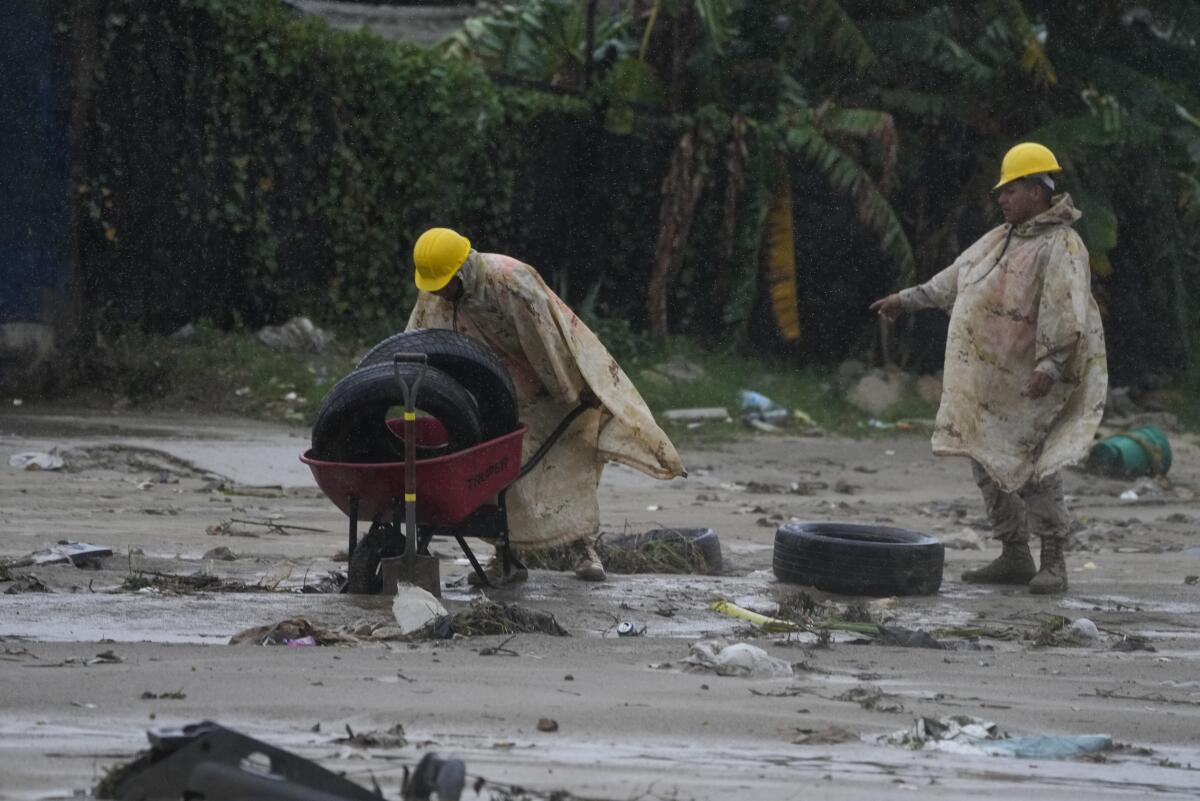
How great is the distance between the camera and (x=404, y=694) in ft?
14.7

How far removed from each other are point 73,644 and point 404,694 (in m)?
1.21

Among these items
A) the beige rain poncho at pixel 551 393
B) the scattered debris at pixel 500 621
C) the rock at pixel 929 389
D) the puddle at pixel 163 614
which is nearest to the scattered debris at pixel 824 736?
the scattered debris at pixel 500 621

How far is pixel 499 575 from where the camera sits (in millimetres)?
7090

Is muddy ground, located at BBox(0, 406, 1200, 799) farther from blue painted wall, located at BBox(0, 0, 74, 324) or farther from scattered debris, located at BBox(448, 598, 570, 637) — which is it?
blue painted wall, located at BBox(0, 0, 74, 324)

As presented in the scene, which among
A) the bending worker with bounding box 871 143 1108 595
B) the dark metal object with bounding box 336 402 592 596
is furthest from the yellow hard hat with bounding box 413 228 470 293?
the bending worker with bounding box 871 143 1108 595

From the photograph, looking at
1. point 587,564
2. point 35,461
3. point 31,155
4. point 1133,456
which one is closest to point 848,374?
point 1133,456

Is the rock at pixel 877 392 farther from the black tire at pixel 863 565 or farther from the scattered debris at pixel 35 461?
the black tire at pixel 863 565

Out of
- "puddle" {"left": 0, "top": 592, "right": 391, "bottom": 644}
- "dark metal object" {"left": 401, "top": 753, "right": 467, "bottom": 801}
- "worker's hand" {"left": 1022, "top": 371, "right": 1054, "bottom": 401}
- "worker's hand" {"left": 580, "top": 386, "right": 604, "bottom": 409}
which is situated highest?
"worker's hand" {"left": 1022, "top": 371, "right": 1054, "bottom": 401}

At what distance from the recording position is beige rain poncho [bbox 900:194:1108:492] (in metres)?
7.62

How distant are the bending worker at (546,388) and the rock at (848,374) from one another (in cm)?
1097

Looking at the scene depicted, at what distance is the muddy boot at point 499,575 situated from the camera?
6.99 meters

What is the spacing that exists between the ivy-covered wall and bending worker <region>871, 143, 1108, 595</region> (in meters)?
8.10

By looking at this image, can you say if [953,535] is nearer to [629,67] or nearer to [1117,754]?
[1117,754]

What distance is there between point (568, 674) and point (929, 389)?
13.5 metres
